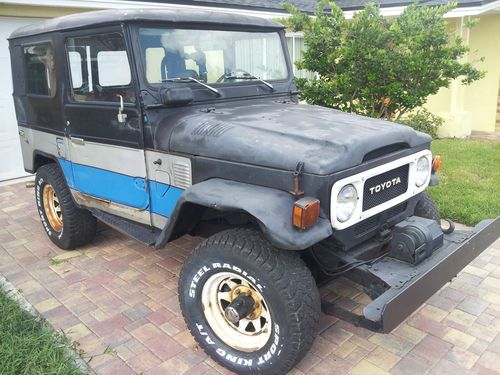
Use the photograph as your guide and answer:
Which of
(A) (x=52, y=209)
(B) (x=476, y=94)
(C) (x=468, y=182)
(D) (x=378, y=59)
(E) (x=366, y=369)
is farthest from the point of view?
(B) (x=476, y=94)

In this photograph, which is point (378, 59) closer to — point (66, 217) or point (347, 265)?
point (347, 265)

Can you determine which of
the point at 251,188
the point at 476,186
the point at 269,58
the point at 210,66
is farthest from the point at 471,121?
the point at 251,188

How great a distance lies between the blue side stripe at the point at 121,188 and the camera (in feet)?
10.7

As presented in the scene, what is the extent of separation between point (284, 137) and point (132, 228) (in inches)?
63.5

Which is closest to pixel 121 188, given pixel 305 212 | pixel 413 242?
pixel 305 212

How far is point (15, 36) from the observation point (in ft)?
14.6

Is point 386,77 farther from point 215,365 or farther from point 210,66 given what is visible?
point 215,365

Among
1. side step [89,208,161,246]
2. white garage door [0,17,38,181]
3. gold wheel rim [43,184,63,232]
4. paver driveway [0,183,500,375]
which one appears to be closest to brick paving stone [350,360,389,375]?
paver driveway [0,183,500,375]

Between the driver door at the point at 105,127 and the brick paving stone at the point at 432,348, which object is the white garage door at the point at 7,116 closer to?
the driver door at the point at 105,127

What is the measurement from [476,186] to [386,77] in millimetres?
1839

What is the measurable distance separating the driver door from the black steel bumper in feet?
5.65

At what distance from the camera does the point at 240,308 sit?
2645mm

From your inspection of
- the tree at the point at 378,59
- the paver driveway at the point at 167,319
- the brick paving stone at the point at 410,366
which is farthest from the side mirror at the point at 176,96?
the tree at the point at 378,59

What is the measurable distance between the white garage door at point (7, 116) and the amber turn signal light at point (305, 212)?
6.29m
